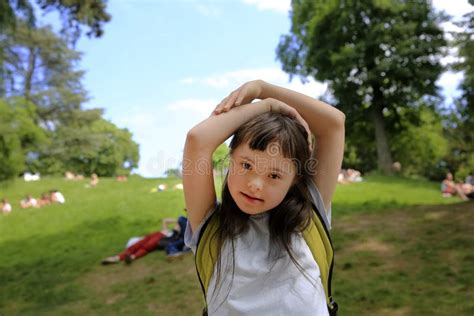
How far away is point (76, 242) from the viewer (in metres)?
9.69

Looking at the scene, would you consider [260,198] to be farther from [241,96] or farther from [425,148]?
[425,148]

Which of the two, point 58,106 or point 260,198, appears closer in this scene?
point 260,198

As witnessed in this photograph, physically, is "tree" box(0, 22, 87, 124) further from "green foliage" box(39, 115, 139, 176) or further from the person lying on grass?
the person lying on grass

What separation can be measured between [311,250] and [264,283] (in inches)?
6.8

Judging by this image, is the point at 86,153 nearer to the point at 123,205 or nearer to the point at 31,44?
the point at 31,44

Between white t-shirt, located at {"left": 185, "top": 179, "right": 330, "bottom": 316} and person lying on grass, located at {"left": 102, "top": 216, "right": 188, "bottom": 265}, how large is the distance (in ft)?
20.5

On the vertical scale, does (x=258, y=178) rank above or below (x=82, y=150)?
above

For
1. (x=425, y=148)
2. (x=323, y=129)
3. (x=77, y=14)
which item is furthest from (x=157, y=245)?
(x=425, y=148)

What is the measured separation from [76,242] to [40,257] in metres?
1.00

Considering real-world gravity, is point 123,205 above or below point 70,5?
below

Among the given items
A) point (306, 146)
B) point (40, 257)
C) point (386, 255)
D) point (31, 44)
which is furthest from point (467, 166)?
point (31, 44)

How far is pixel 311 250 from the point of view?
4.16ft

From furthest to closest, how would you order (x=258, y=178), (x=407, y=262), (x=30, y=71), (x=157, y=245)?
(x=30, y=71)
(x=157, y=245)
(x=407, y=262)
(x=258, y=178)

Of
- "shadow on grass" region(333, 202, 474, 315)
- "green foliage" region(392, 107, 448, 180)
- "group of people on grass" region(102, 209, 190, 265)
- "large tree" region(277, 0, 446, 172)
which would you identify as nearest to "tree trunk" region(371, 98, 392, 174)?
"large tree" region(277, 0, 446, 172)
